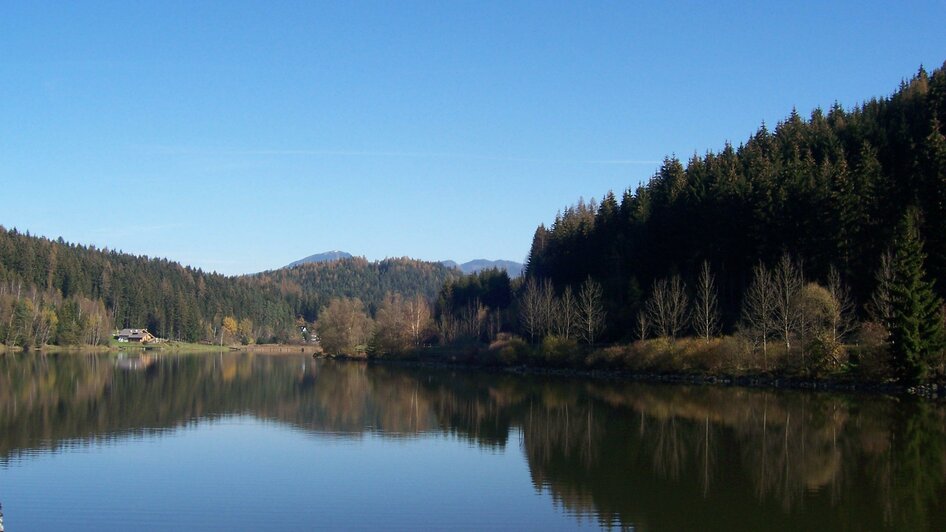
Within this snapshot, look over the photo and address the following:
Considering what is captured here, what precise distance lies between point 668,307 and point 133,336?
367ft

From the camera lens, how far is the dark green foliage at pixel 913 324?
41.5 meters

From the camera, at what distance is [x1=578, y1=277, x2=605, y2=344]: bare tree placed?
70.9 m

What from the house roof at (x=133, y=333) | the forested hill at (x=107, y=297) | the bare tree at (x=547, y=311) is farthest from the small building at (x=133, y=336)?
the bare tree at (x=547, y=311)

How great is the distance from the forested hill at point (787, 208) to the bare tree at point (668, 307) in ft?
6.78

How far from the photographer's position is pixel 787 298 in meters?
51.3

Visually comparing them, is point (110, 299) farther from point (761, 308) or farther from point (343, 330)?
point (761, 308)

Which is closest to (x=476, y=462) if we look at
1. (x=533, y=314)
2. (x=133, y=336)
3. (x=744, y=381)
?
(x=744, y=381)

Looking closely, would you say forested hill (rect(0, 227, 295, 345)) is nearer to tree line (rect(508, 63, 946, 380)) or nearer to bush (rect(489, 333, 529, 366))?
bush (rect(489, 333, 529, 366))

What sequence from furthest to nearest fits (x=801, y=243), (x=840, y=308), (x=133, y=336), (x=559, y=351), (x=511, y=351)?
(x=133, y=336) < (x=511, y=351) < (x=559, y=351) < (x=801, y=243) < (x=840, y=308)

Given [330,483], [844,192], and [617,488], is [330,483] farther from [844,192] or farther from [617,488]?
[844,192]

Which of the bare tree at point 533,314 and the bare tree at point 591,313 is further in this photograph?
the bare tree at point 533,314

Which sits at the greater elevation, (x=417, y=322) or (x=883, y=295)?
(x=883, y=295)

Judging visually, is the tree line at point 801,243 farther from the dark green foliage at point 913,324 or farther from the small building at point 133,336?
the small building at point 133,336

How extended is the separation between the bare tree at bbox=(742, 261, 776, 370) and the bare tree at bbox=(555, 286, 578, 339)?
18382 mm
